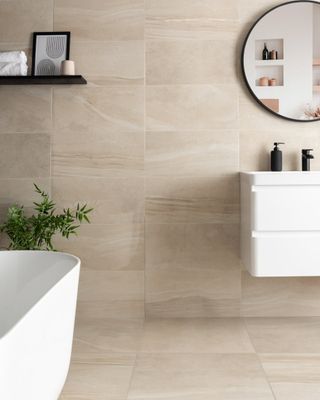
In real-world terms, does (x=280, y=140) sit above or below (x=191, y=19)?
below

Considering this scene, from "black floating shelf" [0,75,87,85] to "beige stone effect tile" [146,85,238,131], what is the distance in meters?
0.45

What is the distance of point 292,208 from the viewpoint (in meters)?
2.58

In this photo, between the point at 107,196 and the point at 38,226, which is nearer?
the point at 38,226

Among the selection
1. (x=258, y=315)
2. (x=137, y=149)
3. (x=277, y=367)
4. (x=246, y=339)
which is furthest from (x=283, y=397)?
(x=137, y=149)

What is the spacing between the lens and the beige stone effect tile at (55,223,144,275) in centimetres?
306

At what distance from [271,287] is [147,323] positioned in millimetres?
787

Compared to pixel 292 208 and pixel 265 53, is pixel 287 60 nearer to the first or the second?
pixel 265 53

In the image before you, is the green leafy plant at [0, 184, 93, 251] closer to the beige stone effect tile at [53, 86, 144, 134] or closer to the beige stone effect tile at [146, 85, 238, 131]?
the beige stone effect tile at [53, 86, 144, 134]

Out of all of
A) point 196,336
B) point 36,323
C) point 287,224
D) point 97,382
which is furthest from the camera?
point 196,336

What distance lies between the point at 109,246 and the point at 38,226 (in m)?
0.46

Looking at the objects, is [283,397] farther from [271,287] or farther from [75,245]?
[75,245]

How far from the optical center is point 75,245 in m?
3.06

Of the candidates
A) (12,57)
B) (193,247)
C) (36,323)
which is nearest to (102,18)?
(12,57)

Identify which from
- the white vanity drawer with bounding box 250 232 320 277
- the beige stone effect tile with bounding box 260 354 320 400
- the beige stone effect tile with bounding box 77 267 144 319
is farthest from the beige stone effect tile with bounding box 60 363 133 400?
the white vanity drawer with bounding box 250 232 320 277
